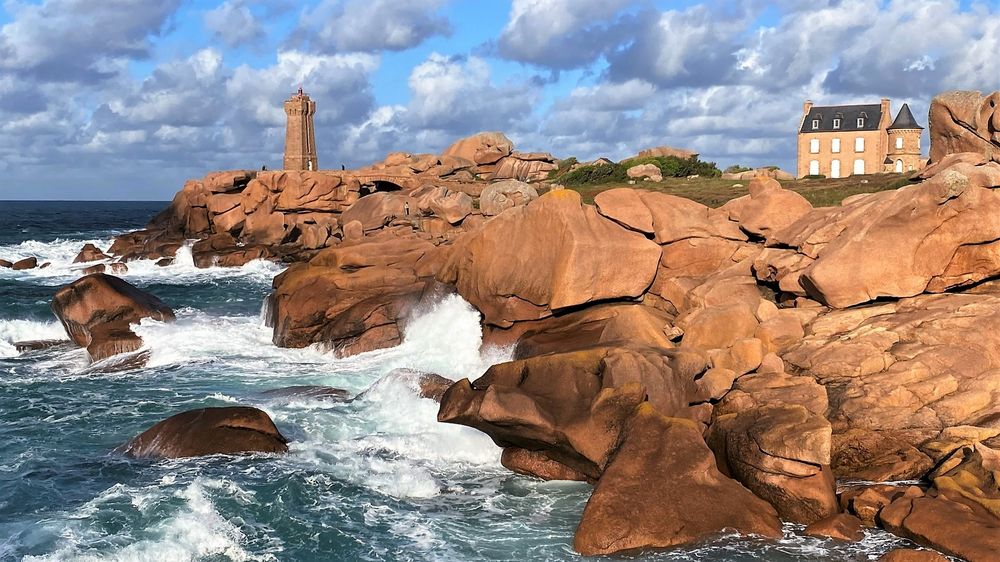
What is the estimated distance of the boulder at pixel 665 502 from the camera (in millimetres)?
16312

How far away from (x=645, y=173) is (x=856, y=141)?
2134cm

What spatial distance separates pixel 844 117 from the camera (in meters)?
81.2

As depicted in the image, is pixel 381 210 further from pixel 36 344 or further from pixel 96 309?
pixel 36 344

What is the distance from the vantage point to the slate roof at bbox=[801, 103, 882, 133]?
79750mm

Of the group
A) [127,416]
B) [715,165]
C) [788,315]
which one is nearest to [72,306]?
[127,416]

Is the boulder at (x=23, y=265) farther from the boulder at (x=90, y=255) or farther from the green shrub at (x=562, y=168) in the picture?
the green shrub at (x=562, y=168)

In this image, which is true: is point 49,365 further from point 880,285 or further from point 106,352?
point 880,285

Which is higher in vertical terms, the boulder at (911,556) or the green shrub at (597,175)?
the green shrub at (597,175)

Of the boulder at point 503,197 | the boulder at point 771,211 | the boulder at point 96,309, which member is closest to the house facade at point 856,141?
the boulder at point 503,197

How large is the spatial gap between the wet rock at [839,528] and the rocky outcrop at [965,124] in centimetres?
1769

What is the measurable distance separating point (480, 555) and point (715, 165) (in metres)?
70.0

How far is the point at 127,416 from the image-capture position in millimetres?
25391

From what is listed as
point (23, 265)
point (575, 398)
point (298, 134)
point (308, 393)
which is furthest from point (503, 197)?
point (298, 134)

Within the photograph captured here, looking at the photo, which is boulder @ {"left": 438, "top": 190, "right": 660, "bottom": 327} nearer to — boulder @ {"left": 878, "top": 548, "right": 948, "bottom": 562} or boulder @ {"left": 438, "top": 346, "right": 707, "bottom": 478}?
boulder @ {"left": 438, "top": 346, "right": 707, "bottom": 478}
